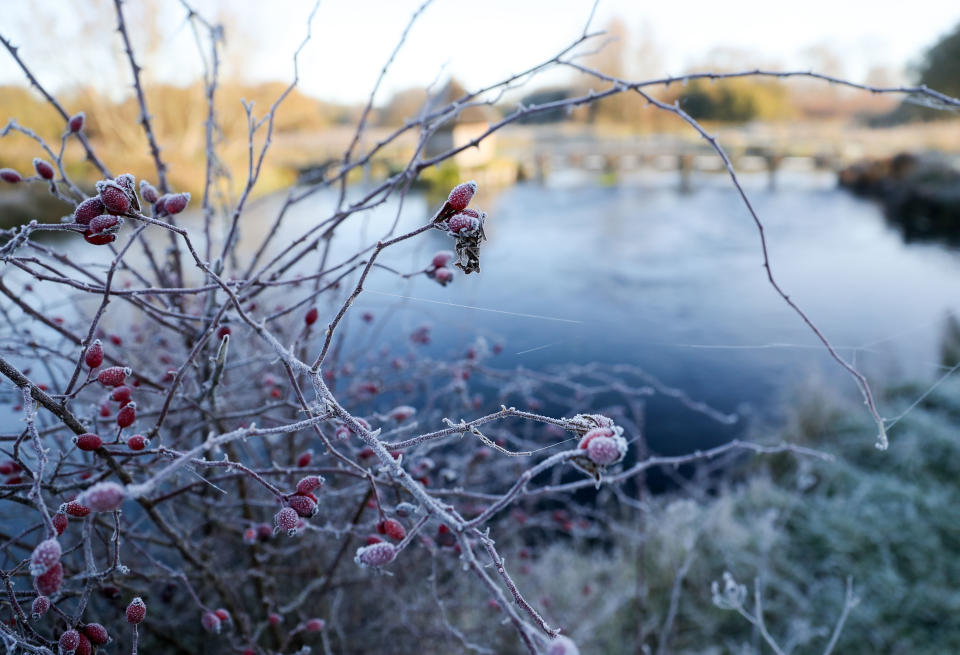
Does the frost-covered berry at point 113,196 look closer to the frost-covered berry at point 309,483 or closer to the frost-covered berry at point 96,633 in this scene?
the frost-covered berry at point 309,483

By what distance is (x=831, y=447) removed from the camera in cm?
422

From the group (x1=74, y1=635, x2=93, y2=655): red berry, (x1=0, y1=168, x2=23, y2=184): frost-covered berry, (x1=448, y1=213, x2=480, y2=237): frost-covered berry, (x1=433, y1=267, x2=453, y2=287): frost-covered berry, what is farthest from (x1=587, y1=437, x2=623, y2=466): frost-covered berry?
(x1=0, y1=168, x2=23, y2=184): frost-covered berry

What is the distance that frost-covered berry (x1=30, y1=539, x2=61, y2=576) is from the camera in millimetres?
464

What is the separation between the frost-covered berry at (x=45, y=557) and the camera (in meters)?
0.46

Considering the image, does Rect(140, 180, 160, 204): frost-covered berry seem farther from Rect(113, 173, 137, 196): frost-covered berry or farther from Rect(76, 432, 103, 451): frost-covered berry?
Rect(76, 432, 103, 451): frost-covered berry

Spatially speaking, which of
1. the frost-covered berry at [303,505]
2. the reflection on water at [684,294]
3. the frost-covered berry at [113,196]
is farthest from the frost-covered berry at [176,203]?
the reflection on water at [684,294]

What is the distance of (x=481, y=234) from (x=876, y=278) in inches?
320

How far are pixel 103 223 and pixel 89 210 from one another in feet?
0.10

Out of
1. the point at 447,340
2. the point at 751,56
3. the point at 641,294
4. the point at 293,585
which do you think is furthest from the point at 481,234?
the point at 751,56

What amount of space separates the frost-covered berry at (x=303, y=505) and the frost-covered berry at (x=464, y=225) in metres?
0.32

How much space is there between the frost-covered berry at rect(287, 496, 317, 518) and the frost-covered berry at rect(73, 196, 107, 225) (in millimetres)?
349

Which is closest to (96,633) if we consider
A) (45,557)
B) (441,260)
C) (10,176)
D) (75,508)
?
(75,508)

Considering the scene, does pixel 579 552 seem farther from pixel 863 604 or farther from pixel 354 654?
pixel 354 654

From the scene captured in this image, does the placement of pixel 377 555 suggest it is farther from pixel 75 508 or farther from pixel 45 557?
pixel 75 508
